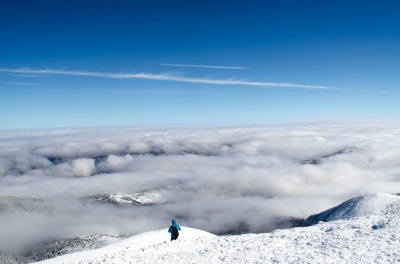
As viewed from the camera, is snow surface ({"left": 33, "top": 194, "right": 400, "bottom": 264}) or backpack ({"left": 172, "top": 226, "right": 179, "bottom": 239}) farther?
backpack ({"left": 172, "top": 226, "right": 179, "bottom": 239})

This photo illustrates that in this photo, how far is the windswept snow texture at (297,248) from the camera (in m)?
15.6

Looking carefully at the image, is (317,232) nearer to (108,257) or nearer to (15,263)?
(108,257)

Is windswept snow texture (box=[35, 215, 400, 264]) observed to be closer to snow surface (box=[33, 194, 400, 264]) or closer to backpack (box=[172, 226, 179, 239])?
snow surface (box=[33, 194, 400, 264])

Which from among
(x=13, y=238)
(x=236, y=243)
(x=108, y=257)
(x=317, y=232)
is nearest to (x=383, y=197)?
(x=317, y=232)

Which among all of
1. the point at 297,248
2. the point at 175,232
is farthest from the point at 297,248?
the point at 175,232

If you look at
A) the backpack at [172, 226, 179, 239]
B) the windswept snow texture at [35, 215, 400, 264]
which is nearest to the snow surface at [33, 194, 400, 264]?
the windswept snow texture at [35, 215, 400, 264]

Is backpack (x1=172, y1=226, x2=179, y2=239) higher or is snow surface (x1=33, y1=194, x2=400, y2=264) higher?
snow surface (x1=33, y1=194, x2=400, y2=264)

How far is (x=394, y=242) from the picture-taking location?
16.6 metres

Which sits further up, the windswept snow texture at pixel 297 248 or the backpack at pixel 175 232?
the windswept snow texture at pixel 297 248

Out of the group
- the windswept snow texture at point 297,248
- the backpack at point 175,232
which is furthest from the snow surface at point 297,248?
the backpack at point 175,232

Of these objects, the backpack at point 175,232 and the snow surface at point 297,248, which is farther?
the backpack at point 175,232

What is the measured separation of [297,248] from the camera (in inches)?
683

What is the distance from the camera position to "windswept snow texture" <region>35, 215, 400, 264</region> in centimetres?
1556

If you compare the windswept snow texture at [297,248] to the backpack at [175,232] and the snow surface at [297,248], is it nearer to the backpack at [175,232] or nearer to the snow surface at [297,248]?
the snow surface at [297,248]
